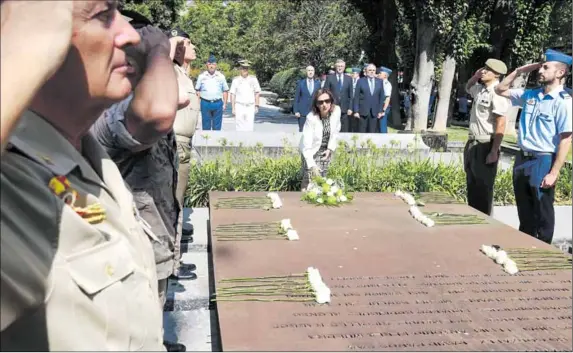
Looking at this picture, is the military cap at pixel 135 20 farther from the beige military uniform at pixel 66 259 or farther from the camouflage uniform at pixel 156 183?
the beige military uniform at pixel 66 259

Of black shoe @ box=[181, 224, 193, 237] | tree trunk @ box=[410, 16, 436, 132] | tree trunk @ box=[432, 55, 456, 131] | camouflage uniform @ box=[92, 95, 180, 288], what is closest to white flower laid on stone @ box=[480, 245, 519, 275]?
camouflage uniform @ box=[92, 95, 180, 288]

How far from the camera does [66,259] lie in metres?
0.96

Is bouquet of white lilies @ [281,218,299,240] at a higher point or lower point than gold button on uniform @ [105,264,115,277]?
lower

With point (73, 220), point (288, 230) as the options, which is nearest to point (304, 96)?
point (288, 230)

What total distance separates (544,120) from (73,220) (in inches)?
185

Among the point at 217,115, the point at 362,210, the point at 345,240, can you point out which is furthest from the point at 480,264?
the point at 217,115

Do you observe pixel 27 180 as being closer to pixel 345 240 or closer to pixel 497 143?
pixel 345 240

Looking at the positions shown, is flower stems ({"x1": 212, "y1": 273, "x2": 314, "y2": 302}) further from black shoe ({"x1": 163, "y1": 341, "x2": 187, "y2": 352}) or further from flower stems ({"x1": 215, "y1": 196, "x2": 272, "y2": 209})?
flower stems ({"x1": 215, "y1": 196, "x2": 272, "y2": 209})

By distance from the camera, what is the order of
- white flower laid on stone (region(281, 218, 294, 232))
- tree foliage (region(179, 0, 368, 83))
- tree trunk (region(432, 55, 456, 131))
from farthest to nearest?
1. tree foliage (region(179, 0, 368, 83))
2. tree trunk (region(432, 55, 456, 131))
3. white flower laid on stone (region(281, 218, 294, 232))

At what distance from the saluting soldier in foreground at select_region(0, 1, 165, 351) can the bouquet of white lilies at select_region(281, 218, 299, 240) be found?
2.29m

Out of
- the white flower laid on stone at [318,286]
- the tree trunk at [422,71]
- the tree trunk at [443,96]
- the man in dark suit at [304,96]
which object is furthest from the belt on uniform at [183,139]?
the tree trunk at [443,96]

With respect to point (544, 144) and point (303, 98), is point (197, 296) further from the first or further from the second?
point (303, 98)

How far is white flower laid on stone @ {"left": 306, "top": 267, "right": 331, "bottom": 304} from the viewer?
2.61m

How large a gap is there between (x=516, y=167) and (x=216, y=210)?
2802mm
